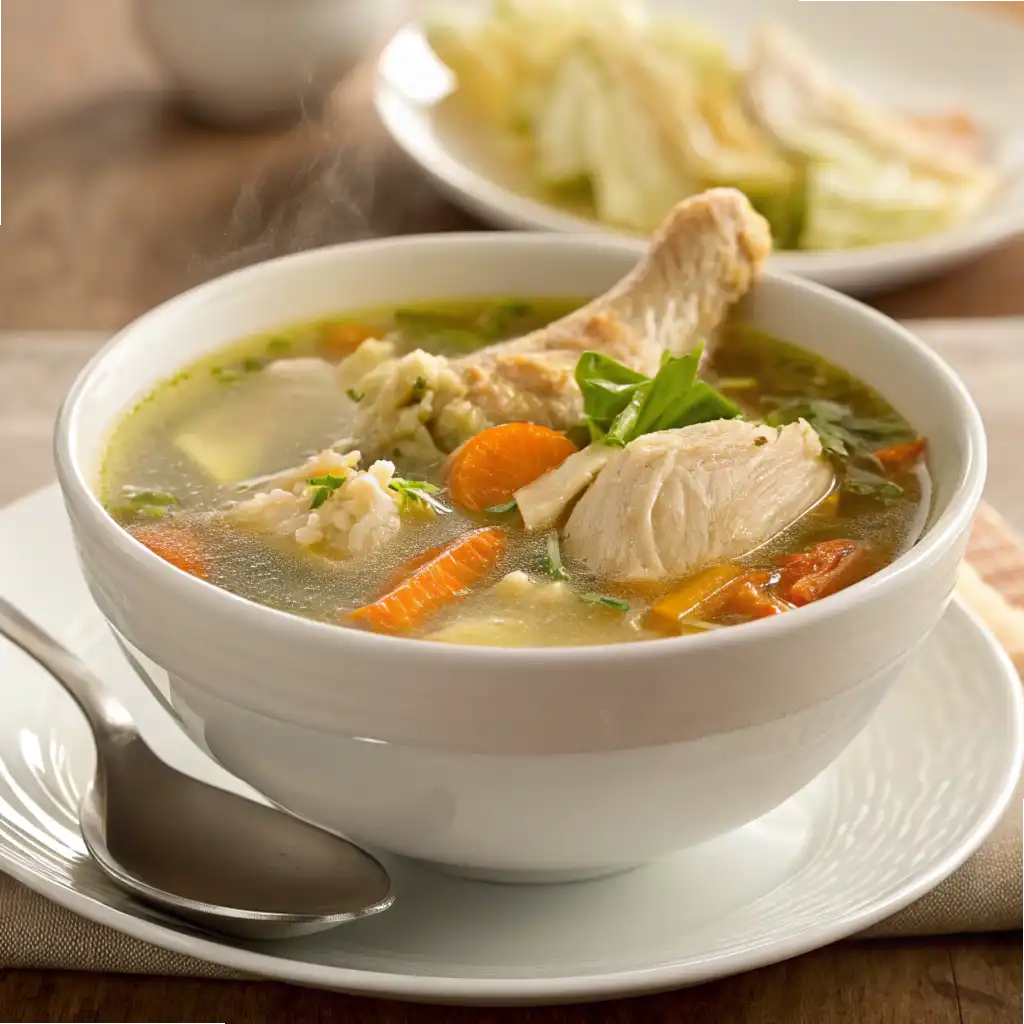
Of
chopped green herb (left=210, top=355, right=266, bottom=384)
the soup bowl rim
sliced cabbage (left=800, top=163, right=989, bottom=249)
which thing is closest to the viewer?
the soup bowl rim

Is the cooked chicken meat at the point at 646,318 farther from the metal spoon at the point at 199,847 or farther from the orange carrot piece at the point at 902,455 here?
the metal spoon at the point at 199,847

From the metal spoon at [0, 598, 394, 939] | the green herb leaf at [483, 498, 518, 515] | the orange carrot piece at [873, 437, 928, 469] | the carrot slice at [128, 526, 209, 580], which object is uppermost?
the carrot slice at [128, 526, 209, 580]

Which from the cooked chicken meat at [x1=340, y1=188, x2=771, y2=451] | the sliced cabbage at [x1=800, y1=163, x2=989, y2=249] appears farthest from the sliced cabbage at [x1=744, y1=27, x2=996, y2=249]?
the cooked chicken meat at [x1=340, y1=188, x2=771, y2=451]

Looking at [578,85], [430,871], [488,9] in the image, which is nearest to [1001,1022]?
[430,871]

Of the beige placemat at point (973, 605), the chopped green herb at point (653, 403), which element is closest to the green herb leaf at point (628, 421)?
the chopped green herb at point (653, 403)

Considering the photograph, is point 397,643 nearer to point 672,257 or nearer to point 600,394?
point 600,394

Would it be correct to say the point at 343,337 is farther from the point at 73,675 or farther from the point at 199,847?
the point at 199,847

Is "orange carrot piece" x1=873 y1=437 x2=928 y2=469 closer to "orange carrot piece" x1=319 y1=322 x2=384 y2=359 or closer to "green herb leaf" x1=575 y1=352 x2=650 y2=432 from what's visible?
"green herb leaf" x1=575 y1=352 x2=650 y2=432

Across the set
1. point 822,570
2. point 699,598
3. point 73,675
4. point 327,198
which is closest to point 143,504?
point 73,675
